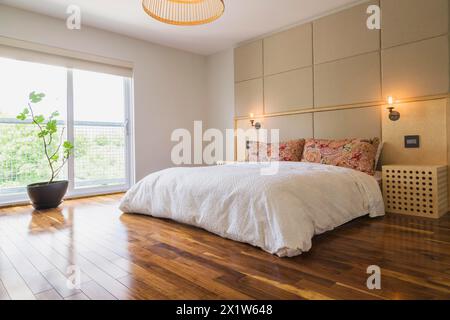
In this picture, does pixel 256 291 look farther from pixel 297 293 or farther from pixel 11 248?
pixel 11 248

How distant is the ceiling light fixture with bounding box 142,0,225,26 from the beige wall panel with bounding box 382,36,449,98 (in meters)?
2.04

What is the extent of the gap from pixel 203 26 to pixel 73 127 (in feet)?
7.44

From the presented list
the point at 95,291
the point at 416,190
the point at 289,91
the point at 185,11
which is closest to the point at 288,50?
the point at 289,91

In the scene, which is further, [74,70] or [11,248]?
[74,70]

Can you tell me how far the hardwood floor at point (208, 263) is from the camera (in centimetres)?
138

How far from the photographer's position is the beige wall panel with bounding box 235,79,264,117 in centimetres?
443

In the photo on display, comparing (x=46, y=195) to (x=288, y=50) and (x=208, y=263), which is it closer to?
(x=208, y=263)

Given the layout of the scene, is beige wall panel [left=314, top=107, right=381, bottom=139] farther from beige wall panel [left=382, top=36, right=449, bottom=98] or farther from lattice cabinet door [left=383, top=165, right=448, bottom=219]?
lattice cabinet door [left=383, top=165, right=448, bottom=219]

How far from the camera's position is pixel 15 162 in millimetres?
3529

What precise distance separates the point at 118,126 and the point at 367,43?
11.6ft

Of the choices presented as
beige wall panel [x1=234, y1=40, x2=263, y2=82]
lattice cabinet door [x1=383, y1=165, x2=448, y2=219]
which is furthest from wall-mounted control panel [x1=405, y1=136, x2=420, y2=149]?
beige wall panel [x1=234, y1=40, x2=263, y2=82]

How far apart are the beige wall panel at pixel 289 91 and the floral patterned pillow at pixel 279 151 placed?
24.3 inches
